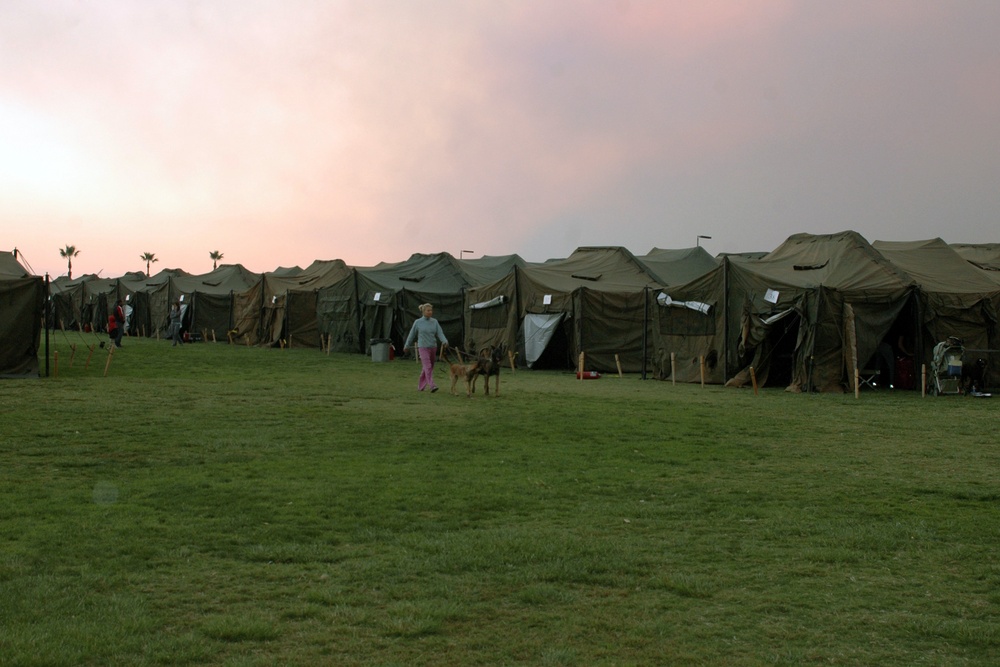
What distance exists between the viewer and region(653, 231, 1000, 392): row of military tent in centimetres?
2141

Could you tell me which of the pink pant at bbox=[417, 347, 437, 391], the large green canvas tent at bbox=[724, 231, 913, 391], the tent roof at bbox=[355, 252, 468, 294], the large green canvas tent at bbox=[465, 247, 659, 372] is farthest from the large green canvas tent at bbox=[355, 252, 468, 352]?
the pink pant at bbox=[417, 347, 437, 391]

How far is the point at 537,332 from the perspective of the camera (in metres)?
28.7

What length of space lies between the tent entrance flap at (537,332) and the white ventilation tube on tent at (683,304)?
3850 mm

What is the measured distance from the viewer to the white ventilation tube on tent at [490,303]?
29.9 meters

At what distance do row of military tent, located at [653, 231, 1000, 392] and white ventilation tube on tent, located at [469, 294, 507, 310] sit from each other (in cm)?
670

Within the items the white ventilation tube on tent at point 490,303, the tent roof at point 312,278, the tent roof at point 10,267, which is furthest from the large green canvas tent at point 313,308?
the tent roof at point 10,267

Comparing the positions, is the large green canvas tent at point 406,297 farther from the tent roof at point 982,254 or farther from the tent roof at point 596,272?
the tent roof at point 982,254

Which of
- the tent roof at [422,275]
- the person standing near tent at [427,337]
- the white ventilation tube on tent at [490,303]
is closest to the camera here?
the person standing near tent at [427,337]

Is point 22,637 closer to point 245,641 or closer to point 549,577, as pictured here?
point 245,641

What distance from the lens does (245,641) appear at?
195 inches

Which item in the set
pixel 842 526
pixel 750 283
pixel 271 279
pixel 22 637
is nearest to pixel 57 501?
pixel 22 637

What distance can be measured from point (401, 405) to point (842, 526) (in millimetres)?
10274

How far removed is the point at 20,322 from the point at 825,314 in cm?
1843

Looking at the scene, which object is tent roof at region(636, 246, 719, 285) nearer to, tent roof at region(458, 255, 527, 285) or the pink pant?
tent roof at region(458, 255, 527, 285)
